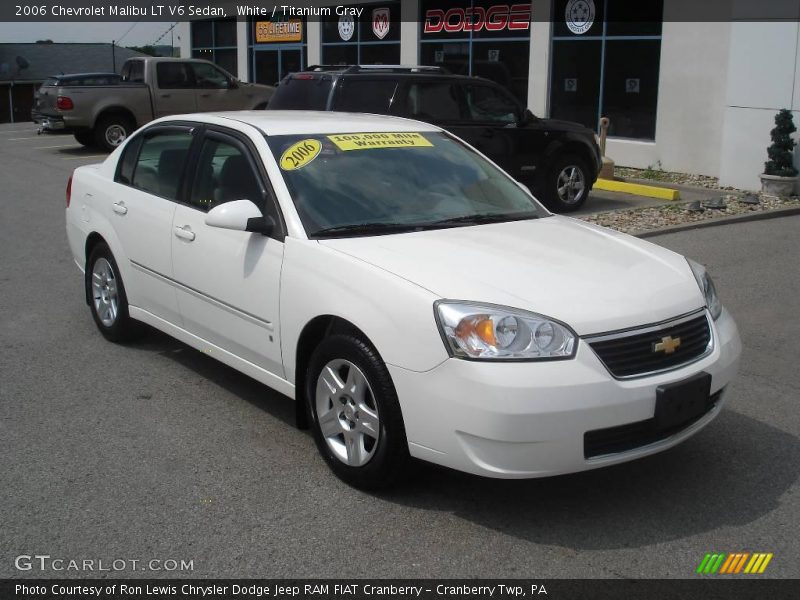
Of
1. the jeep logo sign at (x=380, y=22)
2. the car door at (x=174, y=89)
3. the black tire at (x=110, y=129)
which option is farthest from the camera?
the jeep logo sign at (x=380, y=22)

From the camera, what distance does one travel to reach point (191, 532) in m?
3.92

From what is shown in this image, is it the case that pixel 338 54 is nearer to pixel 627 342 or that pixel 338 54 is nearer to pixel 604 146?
pixel 604 146

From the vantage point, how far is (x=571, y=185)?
1243 cm

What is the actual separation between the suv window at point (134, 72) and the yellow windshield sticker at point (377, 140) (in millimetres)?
17429

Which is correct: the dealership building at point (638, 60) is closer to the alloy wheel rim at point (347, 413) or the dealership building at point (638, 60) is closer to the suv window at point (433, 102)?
the suv window at point (433, 102)

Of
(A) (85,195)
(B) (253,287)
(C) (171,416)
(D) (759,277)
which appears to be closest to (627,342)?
(B) (253,287)

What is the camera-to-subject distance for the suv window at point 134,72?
21.6m

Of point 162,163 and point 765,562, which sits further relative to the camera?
point 162,163

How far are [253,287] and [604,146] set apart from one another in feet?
39.4

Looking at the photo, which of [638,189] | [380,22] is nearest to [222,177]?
[638,189]

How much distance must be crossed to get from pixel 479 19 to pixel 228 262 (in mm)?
15691

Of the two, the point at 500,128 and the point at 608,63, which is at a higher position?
the point at 608,63

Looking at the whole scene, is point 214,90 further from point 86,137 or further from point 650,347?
point 650,347

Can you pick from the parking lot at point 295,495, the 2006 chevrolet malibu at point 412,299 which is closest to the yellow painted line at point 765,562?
the parking lot at point 295,495
